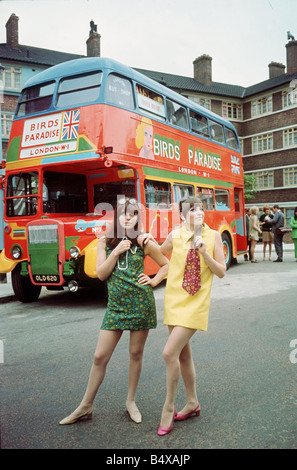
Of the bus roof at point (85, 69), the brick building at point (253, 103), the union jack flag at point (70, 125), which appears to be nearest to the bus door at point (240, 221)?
the bus roof at point (85, 69)

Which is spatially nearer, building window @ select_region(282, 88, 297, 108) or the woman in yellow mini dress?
the woman in yellow mini dress

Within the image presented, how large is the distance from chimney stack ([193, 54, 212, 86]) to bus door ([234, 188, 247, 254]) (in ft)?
92.7

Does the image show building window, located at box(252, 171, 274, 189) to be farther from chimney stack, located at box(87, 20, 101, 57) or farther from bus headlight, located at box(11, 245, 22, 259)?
bus headlight, located at box(11, 245, 22, 259)

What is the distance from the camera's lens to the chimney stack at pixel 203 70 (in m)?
40.6

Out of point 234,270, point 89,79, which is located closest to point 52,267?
point 89,79

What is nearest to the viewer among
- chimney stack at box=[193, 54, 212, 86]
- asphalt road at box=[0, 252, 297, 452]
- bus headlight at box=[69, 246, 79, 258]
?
asphalt road at box=[0, 252, 297, 452]

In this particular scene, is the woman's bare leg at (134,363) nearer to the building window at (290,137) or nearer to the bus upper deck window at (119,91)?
the bus upper deck window at (119,91)

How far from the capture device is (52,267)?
309 inches

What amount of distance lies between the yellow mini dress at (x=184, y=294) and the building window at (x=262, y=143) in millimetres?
35690

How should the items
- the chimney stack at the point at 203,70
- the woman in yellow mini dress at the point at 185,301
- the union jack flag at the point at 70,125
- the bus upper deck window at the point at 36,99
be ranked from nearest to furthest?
the woman in yellow mini dress at the point at 185,301, the union jack flag at the point at 70,125, the bus upper deck window at the point at 36,99, the chimney stack at the point at 203,70

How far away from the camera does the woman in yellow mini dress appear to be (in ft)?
10.1

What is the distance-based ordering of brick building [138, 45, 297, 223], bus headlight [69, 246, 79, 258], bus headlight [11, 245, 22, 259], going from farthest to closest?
1. brick building [138, 45, 297, 223]
2. bus headlight [11, 245, 22, 259]
3. bus headlight [69, 246, 79, 258]

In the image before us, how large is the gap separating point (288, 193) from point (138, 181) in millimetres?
28148

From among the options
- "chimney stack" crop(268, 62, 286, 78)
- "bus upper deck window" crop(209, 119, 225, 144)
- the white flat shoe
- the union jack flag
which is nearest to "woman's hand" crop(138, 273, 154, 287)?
the white flat shoe
